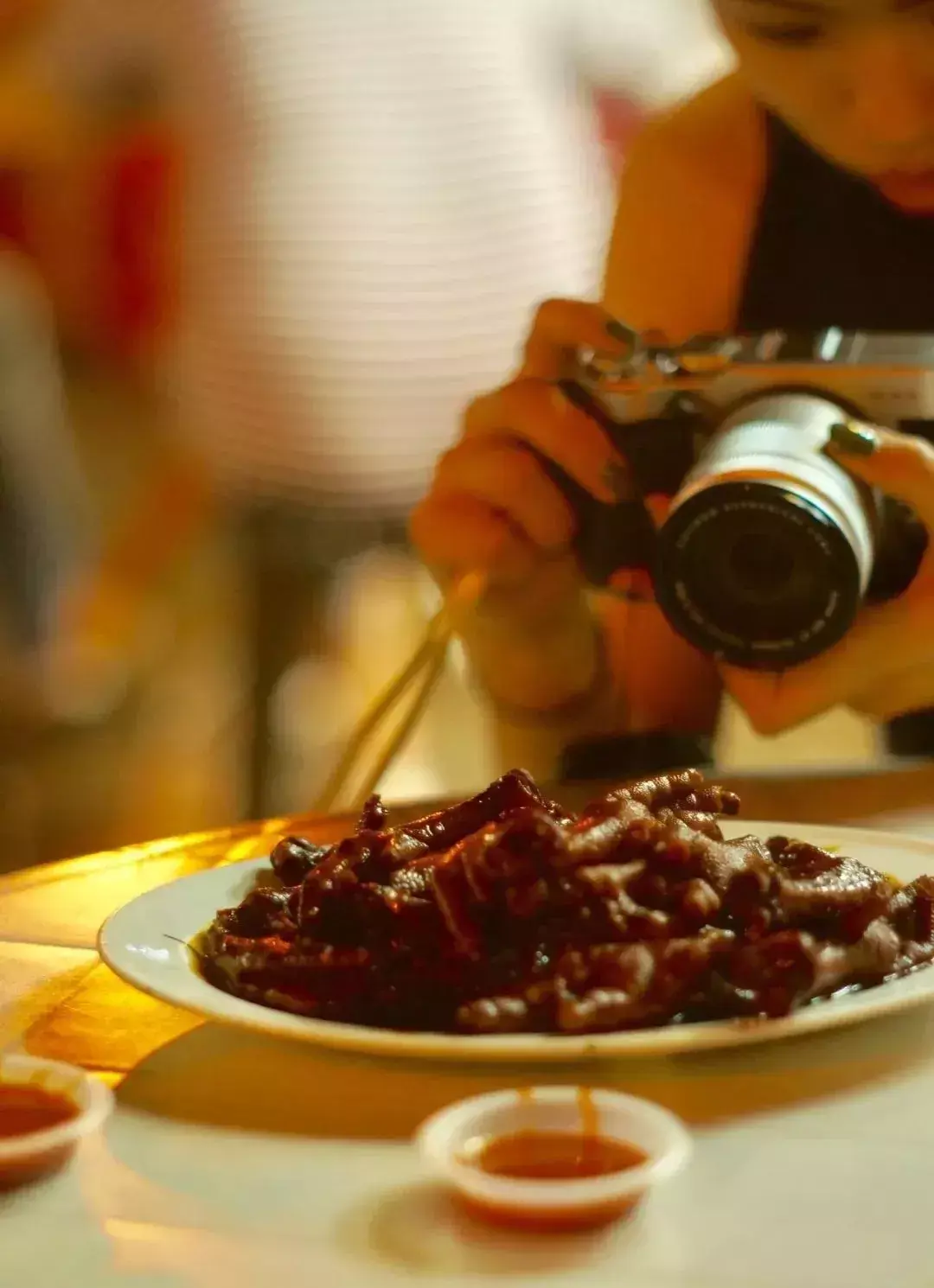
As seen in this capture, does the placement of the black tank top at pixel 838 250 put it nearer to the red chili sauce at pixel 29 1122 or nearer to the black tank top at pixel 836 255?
the black tank top at pixel 836 255

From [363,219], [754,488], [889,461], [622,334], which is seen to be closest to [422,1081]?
[754,488]

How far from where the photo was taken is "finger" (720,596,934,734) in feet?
3.54

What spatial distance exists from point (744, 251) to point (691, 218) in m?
0.06

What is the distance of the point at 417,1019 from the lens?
0.59 metres

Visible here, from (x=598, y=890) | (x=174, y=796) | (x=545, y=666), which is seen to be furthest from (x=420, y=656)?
(x=174, y=796)

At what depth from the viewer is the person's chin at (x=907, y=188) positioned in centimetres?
149

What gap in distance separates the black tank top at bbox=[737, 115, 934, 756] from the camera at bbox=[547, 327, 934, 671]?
454 millimetres

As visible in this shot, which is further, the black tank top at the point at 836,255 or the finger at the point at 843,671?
the black tank top at the point at 836,255

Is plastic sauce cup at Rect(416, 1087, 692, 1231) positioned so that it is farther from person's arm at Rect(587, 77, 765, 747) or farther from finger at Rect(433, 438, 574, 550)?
person's arm at Rect(587, 77, 765, 747)

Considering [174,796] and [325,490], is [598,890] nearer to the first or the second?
[325,490]

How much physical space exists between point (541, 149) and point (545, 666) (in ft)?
1.79

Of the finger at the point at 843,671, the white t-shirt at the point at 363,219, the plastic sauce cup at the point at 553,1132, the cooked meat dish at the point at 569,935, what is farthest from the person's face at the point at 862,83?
the plastic sauce cup at the point at 553,1132

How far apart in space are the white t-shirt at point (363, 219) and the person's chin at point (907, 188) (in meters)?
0.30

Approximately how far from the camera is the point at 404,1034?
0.57 meters
